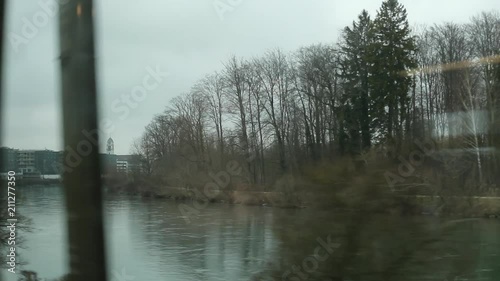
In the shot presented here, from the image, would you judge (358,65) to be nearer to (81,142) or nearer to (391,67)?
(391,67)

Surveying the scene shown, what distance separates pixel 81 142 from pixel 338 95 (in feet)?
75.8

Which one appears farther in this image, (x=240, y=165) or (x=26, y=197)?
(x=240, y=165)

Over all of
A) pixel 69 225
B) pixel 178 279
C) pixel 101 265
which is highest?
pixel 69 225

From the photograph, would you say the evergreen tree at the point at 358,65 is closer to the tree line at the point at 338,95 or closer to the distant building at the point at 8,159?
the tree line at the point at 338,95

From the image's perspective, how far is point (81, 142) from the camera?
333 centimetres

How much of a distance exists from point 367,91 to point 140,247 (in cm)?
1459

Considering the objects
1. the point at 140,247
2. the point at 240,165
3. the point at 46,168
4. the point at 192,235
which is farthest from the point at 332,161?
the point at 240,165

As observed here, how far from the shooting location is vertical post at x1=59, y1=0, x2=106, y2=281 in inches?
128

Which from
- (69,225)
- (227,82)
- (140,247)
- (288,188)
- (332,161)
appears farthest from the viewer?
(227,82)

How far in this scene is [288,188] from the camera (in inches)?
184

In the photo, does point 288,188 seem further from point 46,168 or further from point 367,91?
point 367,91

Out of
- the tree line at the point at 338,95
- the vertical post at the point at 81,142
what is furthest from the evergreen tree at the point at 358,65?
the vertical post at the point at 81,142

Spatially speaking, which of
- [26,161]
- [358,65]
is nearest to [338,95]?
[358,65]

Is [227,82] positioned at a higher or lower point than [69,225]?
higher
